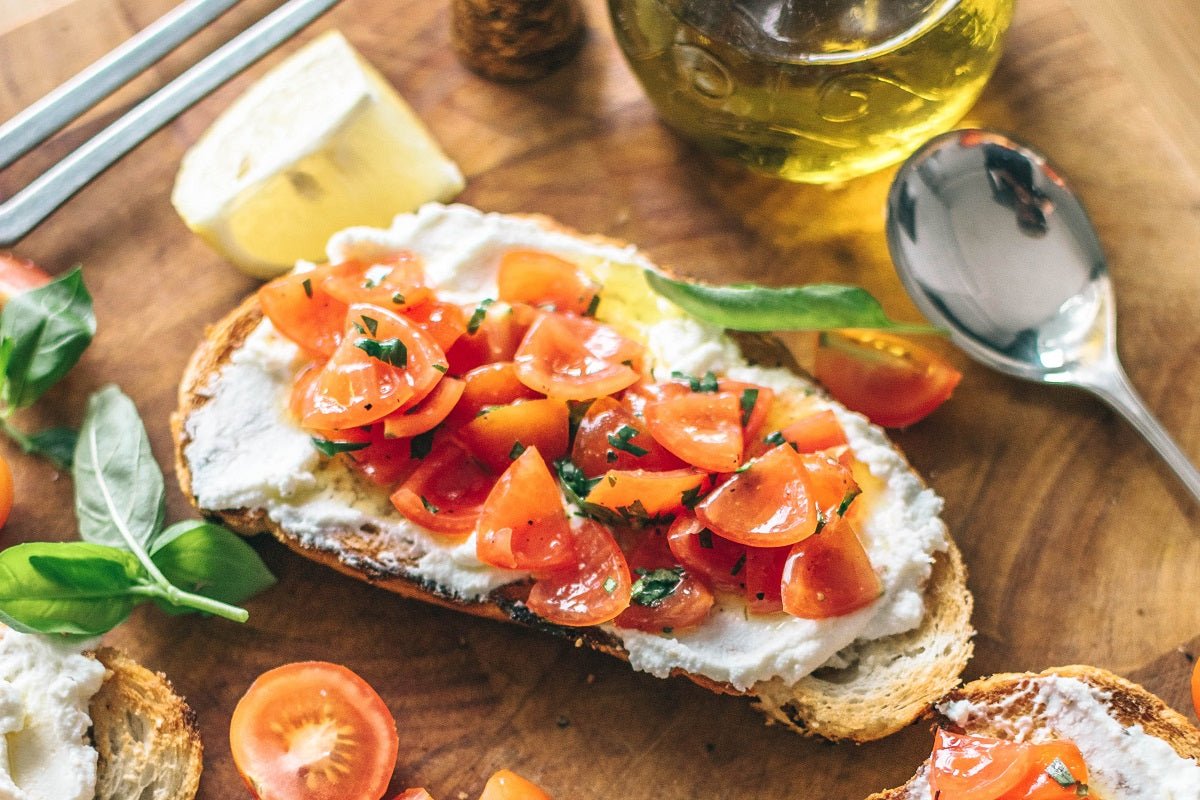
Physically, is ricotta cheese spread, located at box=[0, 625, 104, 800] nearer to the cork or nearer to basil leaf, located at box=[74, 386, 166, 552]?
basil leaf, located at box=[74, 386, 166, 552]

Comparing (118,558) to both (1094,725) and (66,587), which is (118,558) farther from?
(1094,725)

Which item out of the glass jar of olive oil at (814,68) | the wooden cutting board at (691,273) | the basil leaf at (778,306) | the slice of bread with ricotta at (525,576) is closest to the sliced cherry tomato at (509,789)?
the wooden cutting board at (691,273)

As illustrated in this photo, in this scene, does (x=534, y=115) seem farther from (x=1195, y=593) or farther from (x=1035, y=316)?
(x=1195, y=593)

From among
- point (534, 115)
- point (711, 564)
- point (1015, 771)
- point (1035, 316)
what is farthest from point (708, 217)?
point (1015, 771)

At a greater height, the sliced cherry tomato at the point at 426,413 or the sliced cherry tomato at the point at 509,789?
the sliced cherry tomato at the point at 426,413

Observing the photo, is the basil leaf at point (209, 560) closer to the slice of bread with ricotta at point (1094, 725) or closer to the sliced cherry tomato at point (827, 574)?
the sliced cherry tomato at point (827, 574)

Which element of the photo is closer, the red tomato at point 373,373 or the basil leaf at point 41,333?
the red tomato at point 373,373

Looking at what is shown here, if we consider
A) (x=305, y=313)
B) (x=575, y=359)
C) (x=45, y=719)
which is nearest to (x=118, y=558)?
(x=45, y=719)
